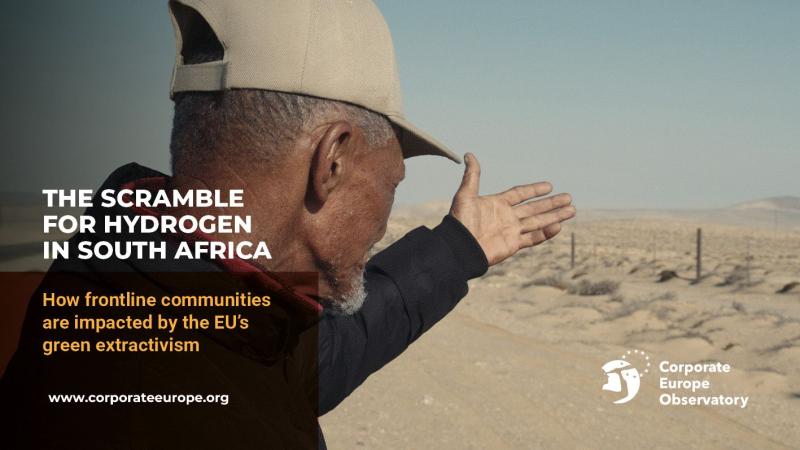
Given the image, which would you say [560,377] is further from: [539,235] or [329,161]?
[329,161]

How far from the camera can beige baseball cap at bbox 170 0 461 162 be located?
1.68m

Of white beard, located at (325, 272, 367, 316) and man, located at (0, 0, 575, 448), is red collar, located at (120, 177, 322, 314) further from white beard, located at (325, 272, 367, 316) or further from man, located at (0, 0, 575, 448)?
white beard, located at (325, 272, 367, 316)

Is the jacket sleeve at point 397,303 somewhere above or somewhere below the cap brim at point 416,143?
below

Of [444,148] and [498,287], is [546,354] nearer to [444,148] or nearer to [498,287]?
Result: [444,148]

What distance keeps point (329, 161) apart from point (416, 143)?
15.5 inches

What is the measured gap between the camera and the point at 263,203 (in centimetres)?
165

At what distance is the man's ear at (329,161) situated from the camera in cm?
169

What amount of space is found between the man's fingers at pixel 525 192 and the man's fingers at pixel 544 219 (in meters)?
0.06

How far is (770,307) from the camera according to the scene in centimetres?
1802

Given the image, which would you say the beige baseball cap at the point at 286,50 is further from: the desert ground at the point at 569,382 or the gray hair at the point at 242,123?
the desert ground at the point at 569,382

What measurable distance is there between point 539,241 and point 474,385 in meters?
5.60

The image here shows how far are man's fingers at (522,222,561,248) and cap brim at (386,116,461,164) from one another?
17.7 inches

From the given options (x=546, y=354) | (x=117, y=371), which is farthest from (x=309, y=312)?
(x=546, y=354)

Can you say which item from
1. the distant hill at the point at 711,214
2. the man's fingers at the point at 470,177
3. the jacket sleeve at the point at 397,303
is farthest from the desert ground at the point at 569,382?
the distant hill at the point at 711,214
